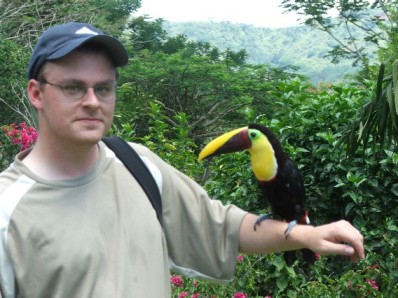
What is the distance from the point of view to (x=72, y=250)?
4.78 feet

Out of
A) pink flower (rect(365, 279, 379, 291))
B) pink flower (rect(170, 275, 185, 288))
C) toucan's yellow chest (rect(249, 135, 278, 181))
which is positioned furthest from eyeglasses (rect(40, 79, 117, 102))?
pink flower (rect(365, 279, 379, 291))

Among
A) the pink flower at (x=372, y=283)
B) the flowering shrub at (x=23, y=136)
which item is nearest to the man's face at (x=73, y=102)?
the pink flower at (x=372, y=283)

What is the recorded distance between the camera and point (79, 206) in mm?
1519

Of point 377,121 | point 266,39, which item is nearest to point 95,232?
point 377,121

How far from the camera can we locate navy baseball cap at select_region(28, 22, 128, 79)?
Result: 150cm

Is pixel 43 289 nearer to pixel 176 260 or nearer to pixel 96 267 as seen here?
pixel 96 267

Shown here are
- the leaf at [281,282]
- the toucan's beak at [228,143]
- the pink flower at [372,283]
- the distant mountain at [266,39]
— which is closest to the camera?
the toucan's beak at [228,143]

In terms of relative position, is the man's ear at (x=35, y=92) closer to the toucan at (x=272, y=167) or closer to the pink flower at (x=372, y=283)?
the toucan at (x=272, y=167)

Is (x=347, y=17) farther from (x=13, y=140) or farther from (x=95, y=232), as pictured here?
(x=95, y=232)

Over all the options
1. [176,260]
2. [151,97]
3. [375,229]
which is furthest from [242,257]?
[151,97]

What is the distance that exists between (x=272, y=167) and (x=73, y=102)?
81 centimetres

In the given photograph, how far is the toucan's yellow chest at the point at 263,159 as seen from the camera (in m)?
2.01

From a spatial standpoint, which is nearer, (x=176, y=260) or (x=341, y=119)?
(x=176, y=260)

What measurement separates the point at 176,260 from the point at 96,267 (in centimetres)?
34
